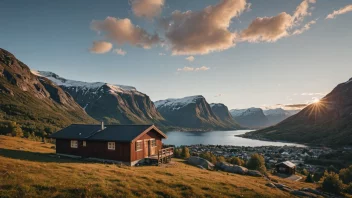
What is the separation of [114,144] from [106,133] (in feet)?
13.5

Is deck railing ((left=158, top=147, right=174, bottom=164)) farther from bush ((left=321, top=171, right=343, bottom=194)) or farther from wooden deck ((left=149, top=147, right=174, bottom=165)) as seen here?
bush ((left=321, top=171, right=343, bottom=194))

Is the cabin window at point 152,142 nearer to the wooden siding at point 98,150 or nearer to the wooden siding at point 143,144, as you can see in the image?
the wooden siding at point 143,144

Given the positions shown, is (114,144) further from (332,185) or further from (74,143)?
(332,185)

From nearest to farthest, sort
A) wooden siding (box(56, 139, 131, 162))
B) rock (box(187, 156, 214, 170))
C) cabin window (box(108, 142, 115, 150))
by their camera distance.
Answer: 1. wooden siding (box(56, 139, 131, 162))
2. cabin window (box(108, 142, 115, 150))
3. rock (box(187, 156, 214, 170))

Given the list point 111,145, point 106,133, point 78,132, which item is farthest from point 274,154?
point 78,132

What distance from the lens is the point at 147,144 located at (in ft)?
138

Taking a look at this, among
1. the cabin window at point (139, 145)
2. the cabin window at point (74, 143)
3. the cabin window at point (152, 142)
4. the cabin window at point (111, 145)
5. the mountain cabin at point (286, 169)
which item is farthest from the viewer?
the mountain cabin at point (286, 169)

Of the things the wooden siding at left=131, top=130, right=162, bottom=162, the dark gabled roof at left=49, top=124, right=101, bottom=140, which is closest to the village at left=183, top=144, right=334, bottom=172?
the wooden siding at left=131, top=130, right=162, bottom=162

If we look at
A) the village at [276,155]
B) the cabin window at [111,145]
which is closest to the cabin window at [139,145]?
the cabin window at [111,145]

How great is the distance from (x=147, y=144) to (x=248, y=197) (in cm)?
2230

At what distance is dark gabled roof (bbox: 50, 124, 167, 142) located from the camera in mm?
38719

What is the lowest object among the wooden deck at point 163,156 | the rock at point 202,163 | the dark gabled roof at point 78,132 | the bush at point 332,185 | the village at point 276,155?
the village at point 276,155

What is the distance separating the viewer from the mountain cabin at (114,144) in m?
37.7

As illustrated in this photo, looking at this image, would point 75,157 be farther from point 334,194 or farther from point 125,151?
point 334,194
